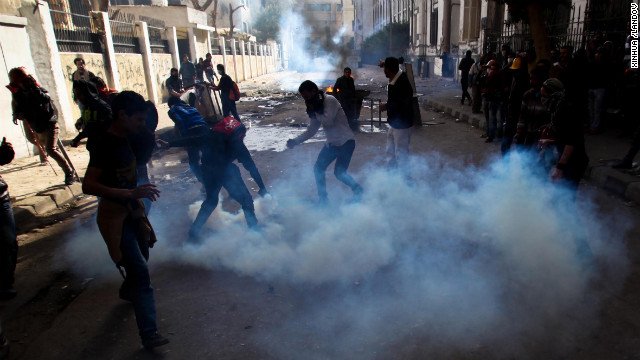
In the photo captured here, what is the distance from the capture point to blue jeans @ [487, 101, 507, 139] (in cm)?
773

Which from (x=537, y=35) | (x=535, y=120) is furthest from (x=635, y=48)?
(x=535, y=120)

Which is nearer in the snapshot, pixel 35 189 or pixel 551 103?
pixel 551 103

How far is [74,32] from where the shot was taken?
10984 mm

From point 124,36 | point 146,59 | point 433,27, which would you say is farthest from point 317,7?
point 124,36

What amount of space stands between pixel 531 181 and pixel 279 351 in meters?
3.42

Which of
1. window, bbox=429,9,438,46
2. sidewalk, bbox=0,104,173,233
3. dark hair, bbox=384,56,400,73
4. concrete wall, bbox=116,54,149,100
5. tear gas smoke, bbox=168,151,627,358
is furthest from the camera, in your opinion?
window, bbox=429,9,438,46

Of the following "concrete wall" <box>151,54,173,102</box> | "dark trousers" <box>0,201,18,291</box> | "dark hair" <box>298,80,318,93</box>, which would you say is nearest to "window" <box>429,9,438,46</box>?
"concrete wall" <box>151,54,173,102</box>

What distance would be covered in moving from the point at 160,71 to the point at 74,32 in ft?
19.9

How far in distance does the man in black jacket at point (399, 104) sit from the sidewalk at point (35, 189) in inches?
182

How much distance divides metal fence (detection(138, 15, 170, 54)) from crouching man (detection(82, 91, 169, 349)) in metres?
16.2

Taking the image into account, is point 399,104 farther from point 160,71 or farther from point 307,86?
point 160,71

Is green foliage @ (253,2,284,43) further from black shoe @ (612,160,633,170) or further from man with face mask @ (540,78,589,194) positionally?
man with face mask @ (540,78,589,194)

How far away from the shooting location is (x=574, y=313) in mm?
2732

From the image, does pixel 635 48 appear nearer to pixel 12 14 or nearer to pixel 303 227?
pixel 303 227
